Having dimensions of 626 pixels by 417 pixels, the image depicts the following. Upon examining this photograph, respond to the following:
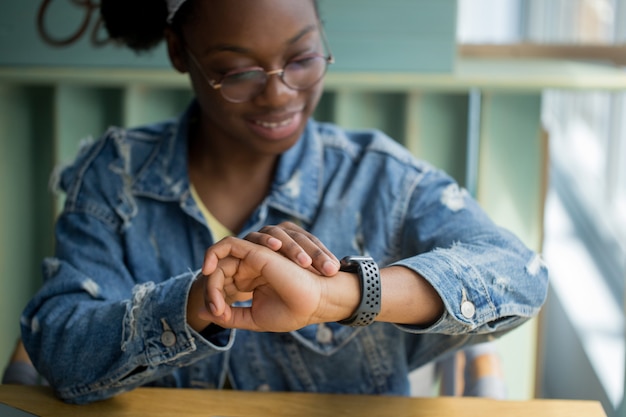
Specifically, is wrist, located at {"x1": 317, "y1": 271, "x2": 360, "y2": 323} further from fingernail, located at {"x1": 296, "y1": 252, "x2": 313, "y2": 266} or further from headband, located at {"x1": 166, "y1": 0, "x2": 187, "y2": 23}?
headband, located at {"x1": 166, "y1": 0, "x2": 187, "y2": 23}

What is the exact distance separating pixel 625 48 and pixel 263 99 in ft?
4.12

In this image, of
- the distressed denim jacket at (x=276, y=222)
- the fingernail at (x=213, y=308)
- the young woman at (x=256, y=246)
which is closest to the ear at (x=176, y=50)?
the young woman at (x=256, y=246)

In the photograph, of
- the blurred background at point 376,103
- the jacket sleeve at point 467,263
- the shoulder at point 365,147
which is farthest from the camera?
the blurred background at point 376,103

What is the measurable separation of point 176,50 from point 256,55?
0.74ft

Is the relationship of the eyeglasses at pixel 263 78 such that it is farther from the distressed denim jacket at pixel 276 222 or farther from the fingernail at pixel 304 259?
the fingernail at pixel 304 259

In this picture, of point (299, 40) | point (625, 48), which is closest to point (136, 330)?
point (299, 40)

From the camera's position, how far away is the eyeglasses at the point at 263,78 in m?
1.38

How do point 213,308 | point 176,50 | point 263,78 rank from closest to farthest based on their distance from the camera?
point 213,308, point 263,78, point 176,50

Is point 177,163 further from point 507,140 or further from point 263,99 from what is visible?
point 507,140

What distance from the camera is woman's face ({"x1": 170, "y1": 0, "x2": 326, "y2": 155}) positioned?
1.35 meters

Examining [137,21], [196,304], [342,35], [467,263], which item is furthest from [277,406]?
[342,35]

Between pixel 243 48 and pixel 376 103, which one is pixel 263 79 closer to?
pixel 243 48

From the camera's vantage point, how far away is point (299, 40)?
4.50ft

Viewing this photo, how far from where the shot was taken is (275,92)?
138cm
